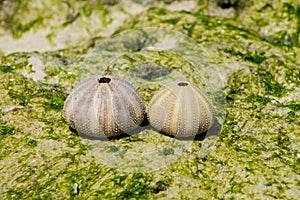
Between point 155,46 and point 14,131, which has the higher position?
point 155,46

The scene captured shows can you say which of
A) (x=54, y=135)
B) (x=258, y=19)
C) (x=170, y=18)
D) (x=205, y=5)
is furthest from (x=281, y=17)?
(x=54, y=135)

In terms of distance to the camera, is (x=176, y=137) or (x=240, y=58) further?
(x=240, y=58)

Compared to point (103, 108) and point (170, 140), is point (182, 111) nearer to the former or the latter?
point (170, 140)

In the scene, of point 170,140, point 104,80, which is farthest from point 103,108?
point 170,140

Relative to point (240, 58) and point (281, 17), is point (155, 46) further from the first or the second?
point (281, 17)

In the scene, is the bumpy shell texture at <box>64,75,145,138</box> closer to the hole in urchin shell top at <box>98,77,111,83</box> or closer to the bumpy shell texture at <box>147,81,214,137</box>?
the hole in urchin shell top at <box>98,77,111,83</box>

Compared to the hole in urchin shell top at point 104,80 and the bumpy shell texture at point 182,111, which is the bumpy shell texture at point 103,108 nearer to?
the hole in urchin shell top at point 104,80
